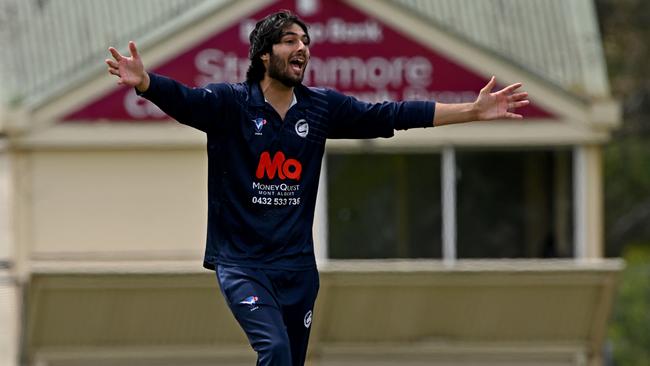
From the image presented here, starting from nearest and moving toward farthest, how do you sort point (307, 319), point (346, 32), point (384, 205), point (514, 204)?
point (307, 319)
point (346, 32)
point (384, 205)
point (514, 204)

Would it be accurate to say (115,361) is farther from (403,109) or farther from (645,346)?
(645,346)

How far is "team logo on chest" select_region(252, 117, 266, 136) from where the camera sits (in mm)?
8242

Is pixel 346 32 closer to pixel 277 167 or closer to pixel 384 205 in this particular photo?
pixel 384 205

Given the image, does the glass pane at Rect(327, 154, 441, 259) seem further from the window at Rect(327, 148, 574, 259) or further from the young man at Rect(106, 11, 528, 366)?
the young man at Rect(106, 11, 528, 366)

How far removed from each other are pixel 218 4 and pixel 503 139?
3.27 m

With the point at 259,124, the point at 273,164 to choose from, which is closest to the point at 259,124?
the point at 259,124

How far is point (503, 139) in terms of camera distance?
710 inches

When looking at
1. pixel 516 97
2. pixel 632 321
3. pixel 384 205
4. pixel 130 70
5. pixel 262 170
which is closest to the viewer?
pixel 130 70

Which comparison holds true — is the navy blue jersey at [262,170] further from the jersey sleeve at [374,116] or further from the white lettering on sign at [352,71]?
the white lettering on sign at [352,71]

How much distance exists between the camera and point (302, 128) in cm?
835

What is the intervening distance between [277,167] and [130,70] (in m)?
0.96

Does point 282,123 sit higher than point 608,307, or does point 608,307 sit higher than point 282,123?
point 282,123

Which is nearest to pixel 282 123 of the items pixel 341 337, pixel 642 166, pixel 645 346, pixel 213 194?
pixel 213 194

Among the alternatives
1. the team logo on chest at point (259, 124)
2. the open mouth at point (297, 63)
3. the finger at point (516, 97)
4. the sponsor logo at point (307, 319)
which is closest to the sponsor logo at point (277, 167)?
the team logo on chest at point (259, 124)
